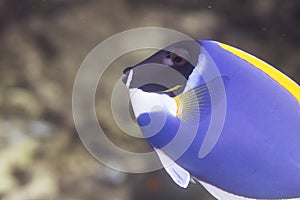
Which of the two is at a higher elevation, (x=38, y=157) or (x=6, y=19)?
(x=6, y=19)

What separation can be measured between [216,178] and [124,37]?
784mm

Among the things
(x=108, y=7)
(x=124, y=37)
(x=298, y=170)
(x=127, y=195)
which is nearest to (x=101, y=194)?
(x=127, y=195)

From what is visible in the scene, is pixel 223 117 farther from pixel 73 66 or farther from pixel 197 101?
pixel 73 66

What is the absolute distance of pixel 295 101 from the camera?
35.7 inches

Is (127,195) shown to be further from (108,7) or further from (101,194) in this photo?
(108,7)

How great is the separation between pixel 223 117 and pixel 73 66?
2.72 ft

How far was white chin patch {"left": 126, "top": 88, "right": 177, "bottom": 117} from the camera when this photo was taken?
0.91m

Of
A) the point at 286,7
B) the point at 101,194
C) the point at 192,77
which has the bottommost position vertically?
the point at 101,194

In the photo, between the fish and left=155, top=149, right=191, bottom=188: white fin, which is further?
left=155, top=149, right=191, bottom=188: white fin

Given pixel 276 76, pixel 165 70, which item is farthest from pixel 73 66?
pixel 276 76

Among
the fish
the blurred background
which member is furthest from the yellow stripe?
the blurred background

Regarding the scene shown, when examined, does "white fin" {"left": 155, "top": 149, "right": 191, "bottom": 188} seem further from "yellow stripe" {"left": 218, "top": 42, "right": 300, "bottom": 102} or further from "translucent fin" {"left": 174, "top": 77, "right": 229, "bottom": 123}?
"yellow stripe" {"left": 218, "top": 42, "right": 300, "bottom": 102}

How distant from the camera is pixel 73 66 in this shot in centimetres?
160

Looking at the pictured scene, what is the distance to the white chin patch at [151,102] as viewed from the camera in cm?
91
